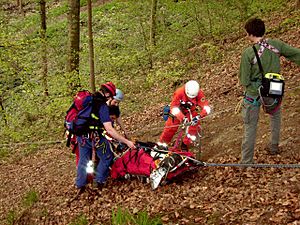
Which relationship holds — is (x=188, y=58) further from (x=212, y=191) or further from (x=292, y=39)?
(x=212, y=191)

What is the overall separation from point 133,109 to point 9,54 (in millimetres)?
4826

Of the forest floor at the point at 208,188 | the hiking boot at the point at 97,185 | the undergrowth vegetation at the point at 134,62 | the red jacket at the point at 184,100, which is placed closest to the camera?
the forest floor at the point at 208,188

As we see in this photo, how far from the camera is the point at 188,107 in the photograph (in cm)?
833

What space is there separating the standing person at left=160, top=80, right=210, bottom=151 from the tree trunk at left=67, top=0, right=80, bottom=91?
599cm

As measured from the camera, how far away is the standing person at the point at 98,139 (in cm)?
689

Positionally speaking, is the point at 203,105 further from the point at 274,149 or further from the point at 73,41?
the point at 73,41

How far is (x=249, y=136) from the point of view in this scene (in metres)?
6.41

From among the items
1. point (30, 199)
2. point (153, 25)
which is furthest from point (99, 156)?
point (153, 25)

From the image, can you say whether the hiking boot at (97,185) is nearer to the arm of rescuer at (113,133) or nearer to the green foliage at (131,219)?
the arm of rescuer at (113,133)

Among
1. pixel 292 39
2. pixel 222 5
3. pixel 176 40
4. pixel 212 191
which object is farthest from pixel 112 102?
pixel 176 40

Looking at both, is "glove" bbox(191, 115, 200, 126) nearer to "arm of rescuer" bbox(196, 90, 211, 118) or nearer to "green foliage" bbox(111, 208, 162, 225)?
"arm of rescuer" bbox(196, 90, 211, 118)

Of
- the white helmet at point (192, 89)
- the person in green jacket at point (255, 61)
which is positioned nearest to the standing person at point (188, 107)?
the white helmet at point (192, 89)

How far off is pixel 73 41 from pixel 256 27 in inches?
380

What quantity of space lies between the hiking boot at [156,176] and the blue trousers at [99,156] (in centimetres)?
103
